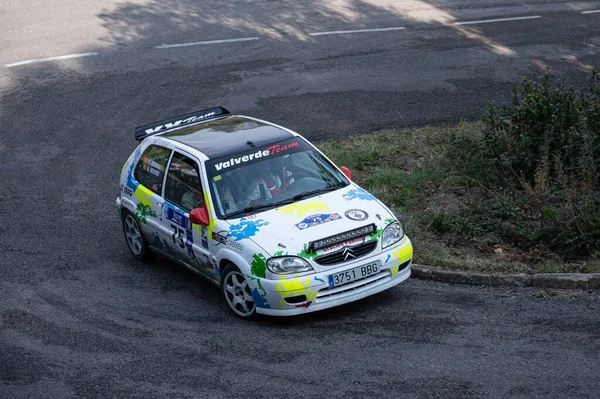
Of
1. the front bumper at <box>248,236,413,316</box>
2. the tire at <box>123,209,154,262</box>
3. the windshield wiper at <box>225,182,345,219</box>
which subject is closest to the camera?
the front bumper at <box>248,236,413,316</box>

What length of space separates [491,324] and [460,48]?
472 inches

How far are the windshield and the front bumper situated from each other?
112cm

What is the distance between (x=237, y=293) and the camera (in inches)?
360

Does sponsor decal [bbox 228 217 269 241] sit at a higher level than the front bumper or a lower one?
higher

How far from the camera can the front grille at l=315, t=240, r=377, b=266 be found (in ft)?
28.7

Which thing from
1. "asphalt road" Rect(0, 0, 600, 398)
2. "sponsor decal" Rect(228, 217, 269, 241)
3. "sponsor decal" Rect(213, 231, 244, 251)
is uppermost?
"sponsor decal" Rect(228, 217, 269, 241)

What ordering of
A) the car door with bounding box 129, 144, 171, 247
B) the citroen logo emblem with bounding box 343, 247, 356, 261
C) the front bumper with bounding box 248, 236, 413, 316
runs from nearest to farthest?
the front bumper with bounding box 248, 236, 413, 316
the citroen logo emblem with bounding box 343, 247, 356, 261
the car door with bounding box 129, 144, 171, 247

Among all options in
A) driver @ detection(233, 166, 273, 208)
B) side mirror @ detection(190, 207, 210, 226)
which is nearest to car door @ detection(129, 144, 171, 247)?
side mirror @ detection(190, 207, 210, 226)

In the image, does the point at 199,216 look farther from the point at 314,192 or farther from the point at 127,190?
the point at 127,190

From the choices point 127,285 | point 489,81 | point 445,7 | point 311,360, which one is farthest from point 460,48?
point 311,360

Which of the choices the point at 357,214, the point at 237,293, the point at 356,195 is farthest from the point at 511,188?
the point at 237,293

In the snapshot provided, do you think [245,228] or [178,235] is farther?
[178,235]

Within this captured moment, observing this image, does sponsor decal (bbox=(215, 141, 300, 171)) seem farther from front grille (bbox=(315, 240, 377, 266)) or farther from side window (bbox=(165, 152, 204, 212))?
front grille (bbox=(315, 240, 377, 266))

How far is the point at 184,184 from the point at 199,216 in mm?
804
